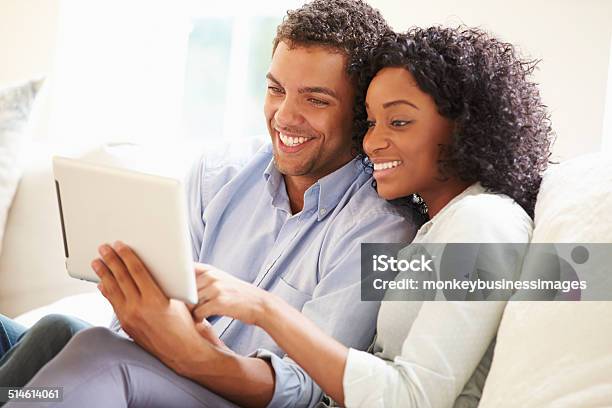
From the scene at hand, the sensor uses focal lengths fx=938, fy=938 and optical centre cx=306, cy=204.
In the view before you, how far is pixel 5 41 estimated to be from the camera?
12.2 feet

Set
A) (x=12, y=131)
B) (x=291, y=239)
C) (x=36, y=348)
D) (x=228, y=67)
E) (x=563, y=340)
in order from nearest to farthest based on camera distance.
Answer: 1. (x=563, y=340)
2. (x=36, y=348)
3. (x=291, y=239)
4. (x=12, y=131)
5. (x=228, y=67)

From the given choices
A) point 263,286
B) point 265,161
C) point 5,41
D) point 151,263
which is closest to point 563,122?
point 265,161

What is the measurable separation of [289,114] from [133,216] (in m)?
0.56

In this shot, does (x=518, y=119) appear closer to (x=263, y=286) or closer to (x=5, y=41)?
(x=263, y=286)

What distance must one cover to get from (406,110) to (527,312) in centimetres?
44

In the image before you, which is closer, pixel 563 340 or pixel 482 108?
pixel 563 340

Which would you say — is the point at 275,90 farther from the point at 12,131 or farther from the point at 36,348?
the point at 12,131

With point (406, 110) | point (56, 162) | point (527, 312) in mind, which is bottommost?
point (527, 312)

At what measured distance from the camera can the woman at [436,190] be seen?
1382 mm

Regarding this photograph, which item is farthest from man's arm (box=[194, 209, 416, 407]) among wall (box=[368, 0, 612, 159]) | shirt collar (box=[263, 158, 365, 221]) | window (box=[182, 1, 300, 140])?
window (box=[182, 1, 300, 140])

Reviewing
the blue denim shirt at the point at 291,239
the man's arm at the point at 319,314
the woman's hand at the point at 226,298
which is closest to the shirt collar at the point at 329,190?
the blue denim shirt at the point at 291,239

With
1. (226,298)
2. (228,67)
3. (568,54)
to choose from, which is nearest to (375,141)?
(226,298)

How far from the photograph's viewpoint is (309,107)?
1.83 meters

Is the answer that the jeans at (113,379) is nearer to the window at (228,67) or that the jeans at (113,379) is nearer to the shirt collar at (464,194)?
the shirt collar at (464,194)
